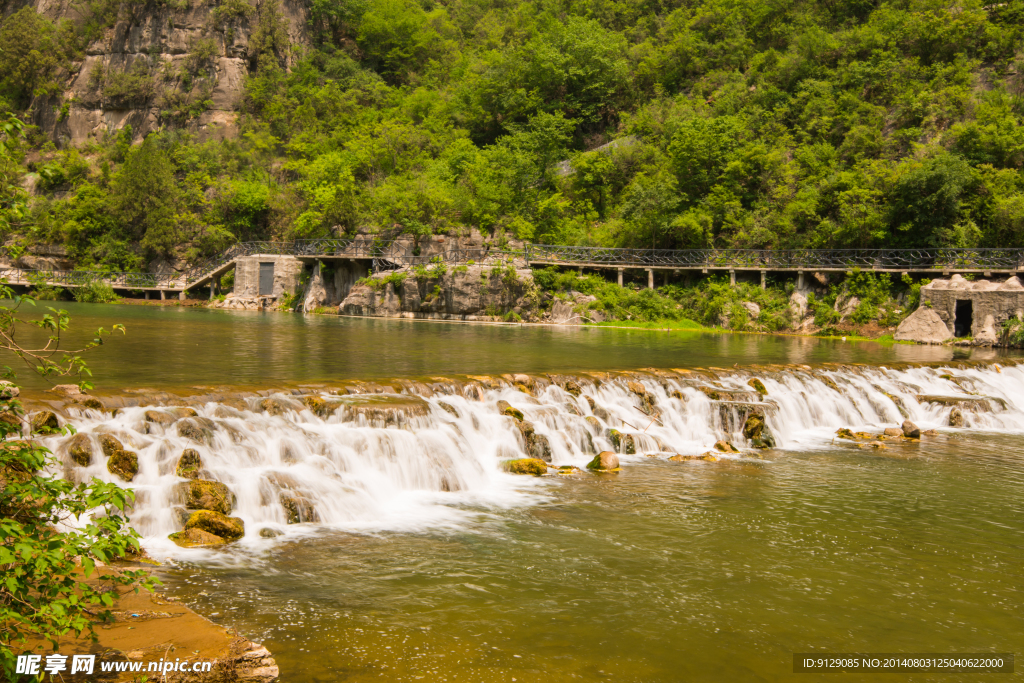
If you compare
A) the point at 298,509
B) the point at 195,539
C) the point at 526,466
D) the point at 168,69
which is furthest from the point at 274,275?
the point at 195,539

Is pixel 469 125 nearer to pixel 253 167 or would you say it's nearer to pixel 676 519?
pixel 253 167

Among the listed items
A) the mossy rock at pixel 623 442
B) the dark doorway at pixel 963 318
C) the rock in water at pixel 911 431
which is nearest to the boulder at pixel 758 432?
the mossy rock at pixel 623 442

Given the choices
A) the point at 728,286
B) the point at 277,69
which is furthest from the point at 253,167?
the point at 728,286

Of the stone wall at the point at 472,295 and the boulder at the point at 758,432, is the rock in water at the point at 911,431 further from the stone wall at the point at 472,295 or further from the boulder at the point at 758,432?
the stone wall at the point at 472,295

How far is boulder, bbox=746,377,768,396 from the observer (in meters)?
16.5

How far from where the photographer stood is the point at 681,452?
13836mm

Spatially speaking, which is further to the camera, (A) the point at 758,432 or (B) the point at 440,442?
(A) the point at 758,432

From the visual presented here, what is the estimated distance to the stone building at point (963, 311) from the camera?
2973 centimetres

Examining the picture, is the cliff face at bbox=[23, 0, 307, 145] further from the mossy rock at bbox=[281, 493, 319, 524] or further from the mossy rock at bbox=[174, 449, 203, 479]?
the mossy rock at bbox=[281, 493, 319, 524]

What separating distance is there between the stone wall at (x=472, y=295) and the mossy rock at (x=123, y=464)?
98.9ft

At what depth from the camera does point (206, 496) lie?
874cm

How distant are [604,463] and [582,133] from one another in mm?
52270

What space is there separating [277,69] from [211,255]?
25241 millimetres

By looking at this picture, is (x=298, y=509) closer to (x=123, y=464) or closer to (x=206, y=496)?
(x=206, y=496)
